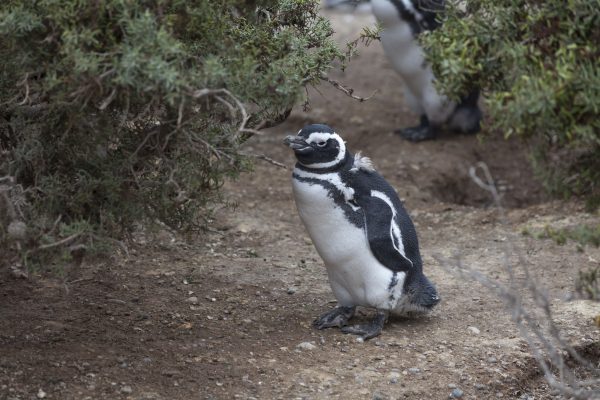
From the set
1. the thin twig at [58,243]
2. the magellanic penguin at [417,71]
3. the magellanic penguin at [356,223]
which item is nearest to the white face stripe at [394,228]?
the magellanic penguin at [356,223]

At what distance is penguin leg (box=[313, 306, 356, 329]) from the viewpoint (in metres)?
3.84

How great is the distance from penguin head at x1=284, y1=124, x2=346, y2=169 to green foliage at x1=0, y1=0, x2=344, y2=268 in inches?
6.7

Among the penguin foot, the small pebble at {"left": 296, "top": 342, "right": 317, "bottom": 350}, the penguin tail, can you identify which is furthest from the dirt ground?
the penguin foot

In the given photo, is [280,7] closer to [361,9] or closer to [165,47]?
[165,47]

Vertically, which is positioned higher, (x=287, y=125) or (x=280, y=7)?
(x=280, y=7)

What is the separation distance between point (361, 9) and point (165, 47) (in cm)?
803

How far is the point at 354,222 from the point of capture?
11.9 feet

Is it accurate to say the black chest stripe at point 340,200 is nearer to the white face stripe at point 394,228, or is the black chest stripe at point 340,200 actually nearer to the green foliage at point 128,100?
the white face stripe at point 394,228

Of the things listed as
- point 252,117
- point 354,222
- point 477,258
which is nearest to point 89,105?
point 252,117

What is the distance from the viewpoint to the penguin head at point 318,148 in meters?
3.60

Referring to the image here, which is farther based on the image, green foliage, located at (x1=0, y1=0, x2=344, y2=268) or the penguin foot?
the penguin foot

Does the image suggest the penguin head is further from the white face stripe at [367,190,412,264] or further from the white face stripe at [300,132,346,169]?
the white face stripe at [367,190,412,264]

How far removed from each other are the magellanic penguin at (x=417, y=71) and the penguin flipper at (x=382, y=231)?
2431 mm

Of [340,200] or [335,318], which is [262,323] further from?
[340,200]
